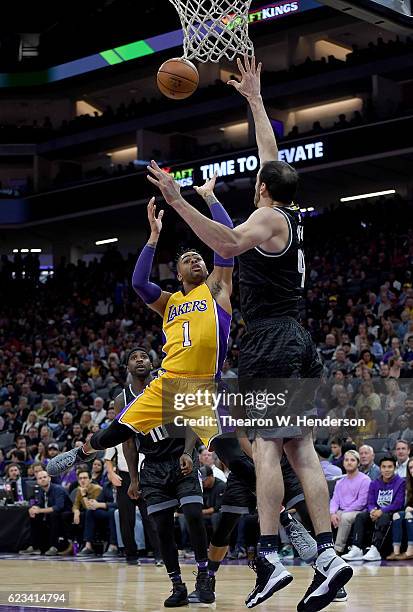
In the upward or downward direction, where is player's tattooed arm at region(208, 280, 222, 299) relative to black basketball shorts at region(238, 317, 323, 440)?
upward

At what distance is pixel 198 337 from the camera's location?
19.1ft

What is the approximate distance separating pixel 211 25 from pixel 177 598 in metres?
4.73

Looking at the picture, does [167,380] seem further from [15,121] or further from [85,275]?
[15,121]

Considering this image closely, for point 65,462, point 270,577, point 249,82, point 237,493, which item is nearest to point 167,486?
point 237,493

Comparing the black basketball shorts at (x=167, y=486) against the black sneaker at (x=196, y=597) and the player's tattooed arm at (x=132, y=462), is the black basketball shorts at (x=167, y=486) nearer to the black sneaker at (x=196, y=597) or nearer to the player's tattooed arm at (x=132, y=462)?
the black sneaker at (x=196, y=597)

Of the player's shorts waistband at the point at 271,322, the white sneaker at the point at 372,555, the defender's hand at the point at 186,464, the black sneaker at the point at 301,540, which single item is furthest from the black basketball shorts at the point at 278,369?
the white sneaker at the point at 372,555

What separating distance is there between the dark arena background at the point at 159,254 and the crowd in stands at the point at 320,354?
5cm

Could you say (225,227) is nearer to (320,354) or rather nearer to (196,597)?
(196,597)

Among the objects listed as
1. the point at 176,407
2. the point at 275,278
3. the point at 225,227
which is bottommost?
the point at 176,407

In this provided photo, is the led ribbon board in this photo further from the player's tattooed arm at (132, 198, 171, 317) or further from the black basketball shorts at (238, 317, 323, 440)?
the black basketball shorts at (238, 317, 323, 440)

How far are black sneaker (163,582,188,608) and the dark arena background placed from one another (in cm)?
20

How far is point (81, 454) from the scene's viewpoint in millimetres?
6090

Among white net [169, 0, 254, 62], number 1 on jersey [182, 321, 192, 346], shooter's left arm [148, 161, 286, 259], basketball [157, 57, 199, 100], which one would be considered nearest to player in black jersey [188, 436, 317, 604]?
number 1 on jersey [182, 321, 192, 346]

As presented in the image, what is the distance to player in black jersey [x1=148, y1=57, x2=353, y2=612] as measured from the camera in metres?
4.62
